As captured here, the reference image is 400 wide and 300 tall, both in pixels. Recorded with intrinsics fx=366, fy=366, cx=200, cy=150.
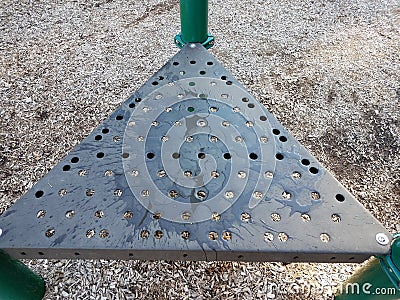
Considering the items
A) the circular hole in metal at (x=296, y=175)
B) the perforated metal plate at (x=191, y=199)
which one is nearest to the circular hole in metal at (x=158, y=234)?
the perforated metal plate at (x=191, y=199)

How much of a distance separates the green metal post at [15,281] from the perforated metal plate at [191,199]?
0.10 metres

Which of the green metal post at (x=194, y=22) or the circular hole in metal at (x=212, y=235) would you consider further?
the green metal post at (x=194, y=22)

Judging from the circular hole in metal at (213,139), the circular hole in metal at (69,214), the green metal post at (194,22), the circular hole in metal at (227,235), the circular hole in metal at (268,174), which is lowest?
the circular hole in metal at (227,235)

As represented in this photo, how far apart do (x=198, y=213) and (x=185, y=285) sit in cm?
35

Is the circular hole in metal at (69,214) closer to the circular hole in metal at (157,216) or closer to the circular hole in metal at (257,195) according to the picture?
the circular hole in metal at (157,216)

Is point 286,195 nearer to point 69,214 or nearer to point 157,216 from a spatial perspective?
point 157,216

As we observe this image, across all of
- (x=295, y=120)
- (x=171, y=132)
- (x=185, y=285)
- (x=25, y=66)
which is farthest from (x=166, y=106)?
(x=25, y=66)

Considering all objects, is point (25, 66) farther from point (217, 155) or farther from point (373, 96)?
point (373, 96)

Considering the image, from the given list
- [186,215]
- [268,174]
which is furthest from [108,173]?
[268,174]

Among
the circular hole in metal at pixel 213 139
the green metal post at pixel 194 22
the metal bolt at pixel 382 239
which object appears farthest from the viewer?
the green metal post at pixel 194 22

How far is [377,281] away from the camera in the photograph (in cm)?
60

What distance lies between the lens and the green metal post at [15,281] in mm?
590

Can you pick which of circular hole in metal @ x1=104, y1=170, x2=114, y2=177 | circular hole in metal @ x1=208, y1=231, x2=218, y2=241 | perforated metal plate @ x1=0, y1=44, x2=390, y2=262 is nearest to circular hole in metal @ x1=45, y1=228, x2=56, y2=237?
perforated metal plate @ x1=0, y1=44, x2=390, y2=262

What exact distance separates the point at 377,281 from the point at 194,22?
60 cm
